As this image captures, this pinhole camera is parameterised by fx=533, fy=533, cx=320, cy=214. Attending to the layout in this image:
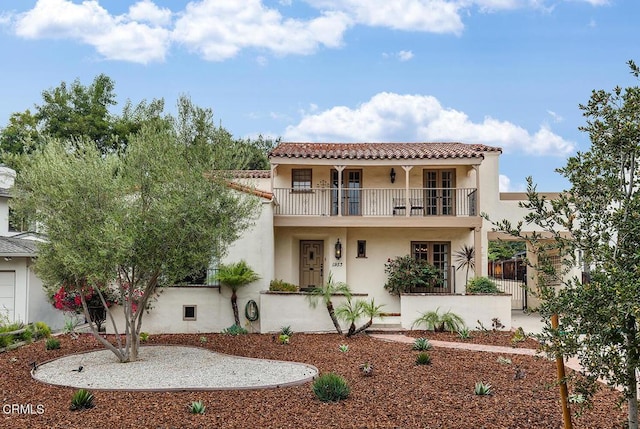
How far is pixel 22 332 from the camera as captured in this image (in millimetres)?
13859

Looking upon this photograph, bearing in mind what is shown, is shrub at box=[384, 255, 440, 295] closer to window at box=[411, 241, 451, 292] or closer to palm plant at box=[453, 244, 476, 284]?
window at box=[411, 241, 451, 292]

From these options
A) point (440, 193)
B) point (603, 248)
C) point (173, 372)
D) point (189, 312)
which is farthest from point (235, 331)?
point (603, 248)

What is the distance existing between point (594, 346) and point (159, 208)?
7228 mm

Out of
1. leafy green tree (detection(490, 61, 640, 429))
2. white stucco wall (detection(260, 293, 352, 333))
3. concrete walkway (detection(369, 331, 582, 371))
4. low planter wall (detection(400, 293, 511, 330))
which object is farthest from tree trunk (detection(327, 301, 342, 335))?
leafy green tree (detection(490, 61, 640, 429))

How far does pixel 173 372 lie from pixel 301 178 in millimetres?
10764

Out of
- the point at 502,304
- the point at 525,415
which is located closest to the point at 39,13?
the point at 502,304

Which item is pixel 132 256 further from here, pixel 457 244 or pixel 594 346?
pixel 457 244

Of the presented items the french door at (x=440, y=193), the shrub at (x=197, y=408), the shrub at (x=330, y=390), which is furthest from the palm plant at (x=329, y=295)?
the shrub at (x=197, y=408)

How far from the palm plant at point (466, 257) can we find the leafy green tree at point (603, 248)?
1306 centimetres

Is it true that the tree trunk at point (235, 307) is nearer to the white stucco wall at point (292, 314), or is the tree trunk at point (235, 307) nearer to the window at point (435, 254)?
the white stucco wall at point (292, 314)

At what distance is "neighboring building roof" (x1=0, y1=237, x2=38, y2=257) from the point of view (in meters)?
15.8

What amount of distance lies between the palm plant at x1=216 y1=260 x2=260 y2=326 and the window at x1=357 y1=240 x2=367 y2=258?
16.4 ft

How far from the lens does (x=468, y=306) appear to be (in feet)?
48.8
